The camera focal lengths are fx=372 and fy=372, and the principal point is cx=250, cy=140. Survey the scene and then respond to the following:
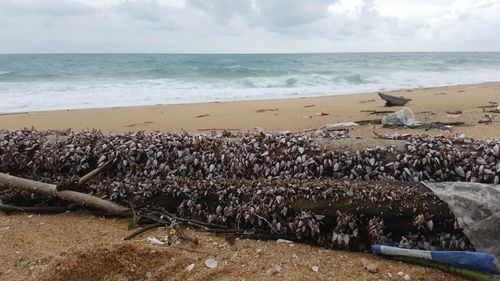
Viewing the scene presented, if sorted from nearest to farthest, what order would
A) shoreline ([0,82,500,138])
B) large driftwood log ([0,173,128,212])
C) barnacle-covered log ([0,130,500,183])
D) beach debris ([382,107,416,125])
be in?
barnacle-covered log ([0,130,500,183])
large driftwood log ([0,173,128,212])
beach debris ([382,107,416,125])
shoreline ([0,82,500,138])

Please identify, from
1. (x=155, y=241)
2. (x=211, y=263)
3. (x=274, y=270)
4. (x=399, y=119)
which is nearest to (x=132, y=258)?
(x=155, y=241)

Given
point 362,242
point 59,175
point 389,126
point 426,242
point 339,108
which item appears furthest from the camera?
point 339,108

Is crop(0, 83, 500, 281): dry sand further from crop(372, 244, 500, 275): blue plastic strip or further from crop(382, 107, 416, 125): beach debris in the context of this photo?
crop(382, 107, 416, 125): beach debris

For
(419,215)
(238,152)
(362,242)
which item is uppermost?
(238,152)

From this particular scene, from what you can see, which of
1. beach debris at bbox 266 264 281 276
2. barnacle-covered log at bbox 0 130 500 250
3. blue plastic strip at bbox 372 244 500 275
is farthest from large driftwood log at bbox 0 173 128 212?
blue plastic strip at bbox 372 244 500 275

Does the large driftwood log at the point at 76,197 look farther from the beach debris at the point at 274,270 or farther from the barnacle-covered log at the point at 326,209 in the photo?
the beach debris at the point at 274,270

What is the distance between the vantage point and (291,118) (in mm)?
7699

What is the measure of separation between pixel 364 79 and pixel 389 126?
55.7ft

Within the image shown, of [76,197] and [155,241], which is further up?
[76,197]

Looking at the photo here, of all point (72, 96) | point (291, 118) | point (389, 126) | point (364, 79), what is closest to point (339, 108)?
point (291, 118)

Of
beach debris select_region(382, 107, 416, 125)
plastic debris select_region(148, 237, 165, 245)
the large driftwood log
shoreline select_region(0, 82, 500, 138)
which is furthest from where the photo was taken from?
shoreline select_region(0, 82, 500, 138)

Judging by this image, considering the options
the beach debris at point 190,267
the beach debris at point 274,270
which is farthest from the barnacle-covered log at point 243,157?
the beach debris at point 190,267

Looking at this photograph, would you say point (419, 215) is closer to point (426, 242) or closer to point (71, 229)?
point (426, 242)

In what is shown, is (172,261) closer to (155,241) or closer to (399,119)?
(155,241)
